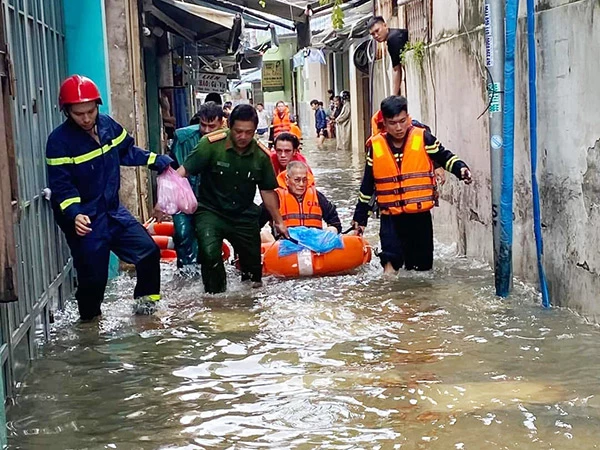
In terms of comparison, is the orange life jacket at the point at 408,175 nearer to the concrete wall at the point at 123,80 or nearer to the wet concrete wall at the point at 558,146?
the wet concrete wall at the point at 558,146

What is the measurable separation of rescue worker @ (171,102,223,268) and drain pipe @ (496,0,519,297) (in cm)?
283

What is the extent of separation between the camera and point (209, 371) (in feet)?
17.4

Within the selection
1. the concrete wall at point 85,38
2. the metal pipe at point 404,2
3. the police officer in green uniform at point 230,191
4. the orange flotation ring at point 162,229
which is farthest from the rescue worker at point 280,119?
the police officer in green uniform at point 230,191

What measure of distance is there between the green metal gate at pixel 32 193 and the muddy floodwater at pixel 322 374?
0.82ft

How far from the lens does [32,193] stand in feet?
19.4

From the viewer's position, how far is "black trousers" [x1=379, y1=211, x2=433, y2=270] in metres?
7.74

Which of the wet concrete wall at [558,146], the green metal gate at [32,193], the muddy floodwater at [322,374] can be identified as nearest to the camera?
the muddy floodwater at [322,374]

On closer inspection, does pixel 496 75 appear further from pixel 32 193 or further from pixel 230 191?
pixel 32 193

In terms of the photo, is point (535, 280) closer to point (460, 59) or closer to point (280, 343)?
point (280, 343)

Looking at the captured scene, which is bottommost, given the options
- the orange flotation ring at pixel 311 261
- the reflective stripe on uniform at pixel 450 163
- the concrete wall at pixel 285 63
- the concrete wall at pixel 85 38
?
the orange flotation ring at pixel 311 261

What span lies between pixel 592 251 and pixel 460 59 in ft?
11.8

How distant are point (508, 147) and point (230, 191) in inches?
92.6

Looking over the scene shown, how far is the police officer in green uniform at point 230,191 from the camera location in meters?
7.28

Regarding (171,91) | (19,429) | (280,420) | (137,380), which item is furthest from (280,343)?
(171,91)
